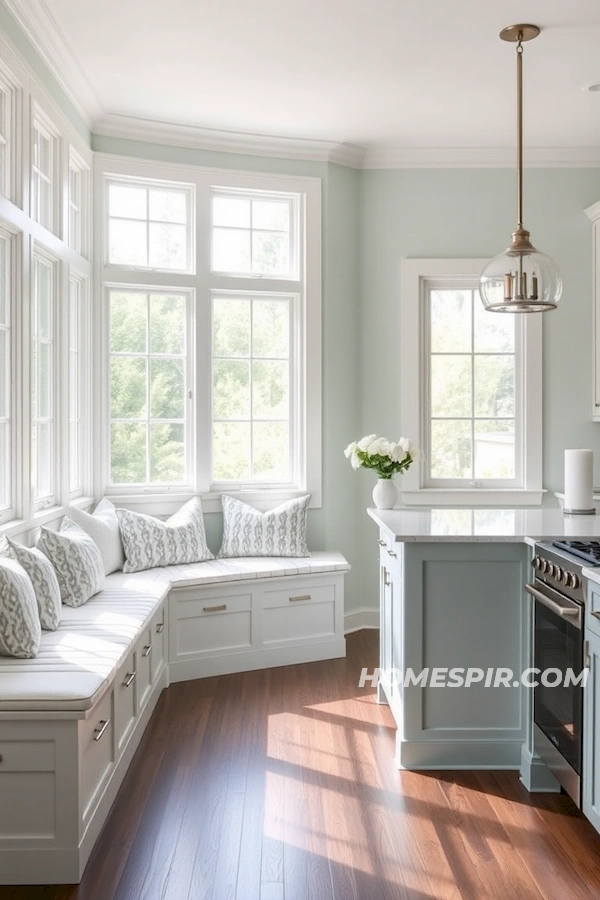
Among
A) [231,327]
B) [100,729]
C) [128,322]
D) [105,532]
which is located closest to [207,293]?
[231,327]

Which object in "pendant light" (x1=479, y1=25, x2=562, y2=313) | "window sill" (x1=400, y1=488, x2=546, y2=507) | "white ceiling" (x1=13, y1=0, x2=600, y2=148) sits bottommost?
"window sill" (x1=400, y1=488, x2=546, y2=507)

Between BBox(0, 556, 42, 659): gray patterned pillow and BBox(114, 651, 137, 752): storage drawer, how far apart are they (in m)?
0.37

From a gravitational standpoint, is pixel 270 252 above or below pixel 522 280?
above

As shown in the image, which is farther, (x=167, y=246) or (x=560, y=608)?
(x=167, y=246)

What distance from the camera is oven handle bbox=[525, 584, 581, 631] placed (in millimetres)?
2463

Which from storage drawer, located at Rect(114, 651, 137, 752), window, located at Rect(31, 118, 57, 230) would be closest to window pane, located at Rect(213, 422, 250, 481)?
window, located at Rect(31, 118, 57, 230)

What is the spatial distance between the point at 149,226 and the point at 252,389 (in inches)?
46.6

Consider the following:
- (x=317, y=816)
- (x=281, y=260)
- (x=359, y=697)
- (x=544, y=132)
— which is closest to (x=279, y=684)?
(x=359, y=697)

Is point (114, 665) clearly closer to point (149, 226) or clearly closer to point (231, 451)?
point (231, 451)

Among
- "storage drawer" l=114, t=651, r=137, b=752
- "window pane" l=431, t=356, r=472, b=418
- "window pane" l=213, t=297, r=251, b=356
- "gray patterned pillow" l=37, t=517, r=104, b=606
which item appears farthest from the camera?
"window pane" l=431, t=356, r=472, b=418

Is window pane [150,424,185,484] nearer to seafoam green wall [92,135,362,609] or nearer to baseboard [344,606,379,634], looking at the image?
seafoam green wall [92,135,362,609]

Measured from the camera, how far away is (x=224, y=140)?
4770mm

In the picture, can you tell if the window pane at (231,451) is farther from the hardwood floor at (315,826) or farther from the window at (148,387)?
the hardwood floor at (315,826)

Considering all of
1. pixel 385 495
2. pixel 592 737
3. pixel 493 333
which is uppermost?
pixel 493 333
